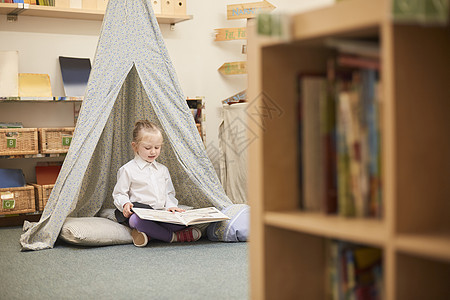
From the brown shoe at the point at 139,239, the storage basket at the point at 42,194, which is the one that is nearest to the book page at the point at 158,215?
the brown shoe at the point at 139,239

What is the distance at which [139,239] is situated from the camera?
2.92 meters

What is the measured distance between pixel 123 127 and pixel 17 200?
2.72 ft

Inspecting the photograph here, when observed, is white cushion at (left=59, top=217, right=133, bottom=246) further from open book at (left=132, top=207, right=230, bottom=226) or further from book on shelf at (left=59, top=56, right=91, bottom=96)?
book on shelf at (left=59, top=56, right=91, bottom=96)

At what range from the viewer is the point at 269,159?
1076 millimetres

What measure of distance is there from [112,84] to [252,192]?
2180mm

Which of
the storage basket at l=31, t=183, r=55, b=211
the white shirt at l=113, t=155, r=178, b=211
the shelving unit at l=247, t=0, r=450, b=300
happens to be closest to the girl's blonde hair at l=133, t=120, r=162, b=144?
the white shirt at l=113, t=155, r=178, b=211

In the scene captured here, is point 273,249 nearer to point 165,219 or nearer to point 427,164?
point 427,164

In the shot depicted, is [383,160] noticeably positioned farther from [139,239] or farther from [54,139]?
[54,139]

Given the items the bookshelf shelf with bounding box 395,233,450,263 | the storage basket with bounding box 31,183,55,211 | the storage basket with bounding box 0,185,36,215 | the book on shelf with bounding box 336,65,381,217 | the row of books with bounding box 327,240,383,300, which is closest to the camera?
the bookshelf shelf with bounding box 395,233,450,263

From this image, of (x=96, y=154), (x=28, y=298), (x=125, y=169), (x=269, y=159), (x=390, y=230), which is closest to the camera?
(x=390, y=230)

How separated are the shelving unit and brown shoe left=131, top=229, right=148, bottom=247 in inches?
72.5

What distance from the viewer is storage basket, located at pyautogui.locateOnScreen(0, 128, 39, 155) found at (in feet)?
11.8

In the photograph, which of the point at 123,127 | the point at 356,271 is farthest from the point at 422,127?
the point at 123,127

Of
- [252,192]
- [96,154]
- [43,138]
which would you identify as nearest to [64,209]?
[96,154]
